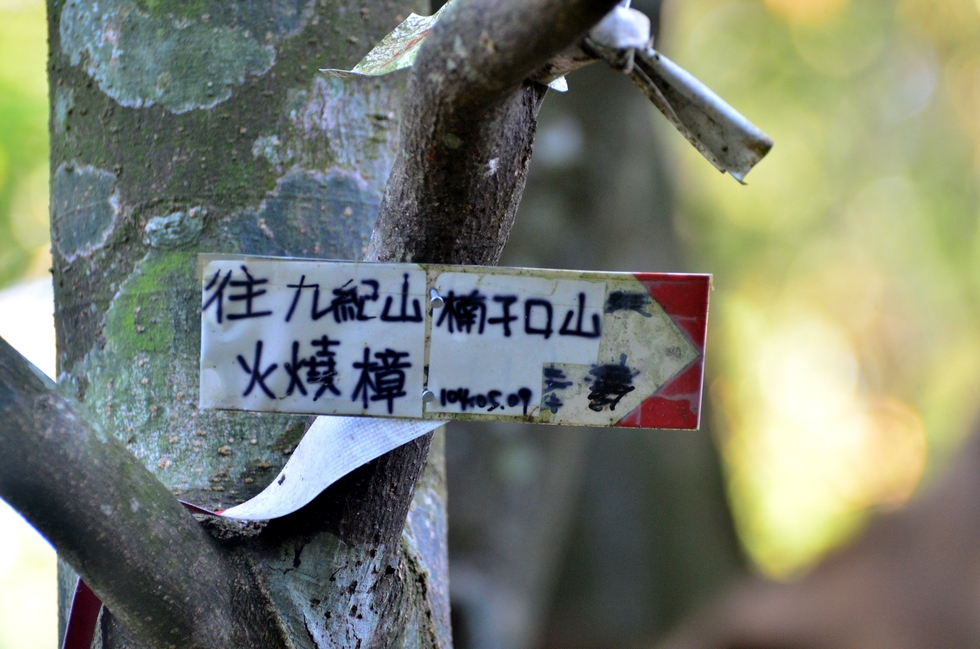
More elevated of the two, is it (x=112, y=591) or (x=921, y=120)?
(x=921, y=120)

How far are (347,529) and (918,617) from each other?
11.1 ft

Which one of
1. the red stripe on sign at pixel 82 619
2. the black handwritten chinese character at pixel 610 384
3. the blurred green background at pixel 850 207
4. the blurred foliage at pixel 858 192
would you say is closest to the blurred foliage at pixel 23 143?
the blurred green background at pixel 850 207

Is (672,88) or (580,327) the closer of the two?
(672,88)

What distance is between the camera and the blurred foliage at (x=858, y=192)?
7.70 meters

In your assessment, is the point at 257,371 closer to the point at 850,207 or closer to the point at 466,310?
the point at 466,310

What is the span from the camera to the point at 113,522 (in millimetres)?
707

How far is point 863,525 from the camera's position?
4062 millimetres

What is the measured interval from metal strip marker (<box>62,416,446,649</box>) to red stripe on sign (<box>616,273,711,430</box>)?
20 cm

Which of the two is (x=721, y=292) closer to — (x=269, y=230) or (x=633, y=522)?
(x=633, y=522)

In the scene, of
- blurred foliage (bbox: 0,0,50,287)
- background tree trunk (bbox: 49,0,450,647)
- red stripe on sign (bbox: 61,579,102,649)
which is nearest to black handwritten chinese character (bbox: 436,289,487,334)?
background tree trunk (bbox: 49,0,450,647)

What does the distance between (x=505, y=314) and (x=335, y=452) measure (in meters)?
0.22

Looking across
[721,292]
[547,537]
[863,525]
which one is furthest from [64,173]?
[721,292]

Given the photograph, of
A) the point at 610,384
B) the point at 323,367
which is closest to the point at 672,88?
the point at 610,384

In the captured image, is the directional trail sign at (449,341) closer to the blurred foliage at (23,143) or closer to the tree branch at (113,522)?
the tree branch at (113,522)
